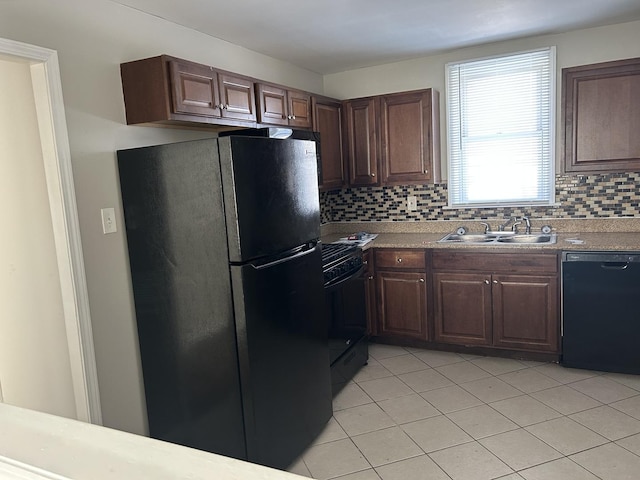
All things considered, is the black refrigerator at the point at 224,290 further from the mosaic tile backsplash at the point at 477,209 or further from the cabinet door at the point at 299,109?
the mosaic tile backsplash at the point at 477,209

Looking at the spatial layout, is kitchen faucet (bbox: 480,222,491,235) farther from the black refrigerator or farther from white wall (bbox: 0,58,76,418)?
white wall (bbox: 0,58,76,418)

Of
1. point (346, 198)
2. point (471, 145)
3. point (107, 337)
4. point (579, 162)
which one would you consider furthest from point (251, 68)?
point (579, 162)

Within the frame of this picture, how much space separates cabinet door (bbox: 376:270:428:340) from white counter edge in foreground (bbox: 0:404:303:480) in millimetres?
3081

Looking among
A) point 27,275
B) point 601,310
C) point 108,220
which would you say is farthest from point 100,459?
point 601,310

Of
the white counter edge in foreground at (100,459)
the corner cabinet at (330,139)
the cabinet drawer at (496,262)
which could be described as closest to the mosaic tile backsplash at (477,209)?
the corner cabinet at (330,139)

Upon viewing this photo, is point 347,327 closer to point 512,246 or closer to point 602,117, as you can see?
point 512,246

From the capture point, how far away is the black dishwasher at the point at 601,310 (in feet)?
10.1

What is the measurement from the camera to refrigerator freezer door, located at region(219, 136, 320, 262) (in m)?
2.01

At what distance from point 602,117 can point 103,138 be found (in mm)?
3153

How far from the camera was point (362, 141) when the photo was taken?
405 centimetres

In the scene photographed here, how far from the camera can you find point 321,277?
266cm

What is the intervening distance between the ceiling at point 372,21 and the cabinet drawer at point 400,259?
5.00 feet

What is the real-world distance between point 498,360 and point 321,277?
5.66 ft

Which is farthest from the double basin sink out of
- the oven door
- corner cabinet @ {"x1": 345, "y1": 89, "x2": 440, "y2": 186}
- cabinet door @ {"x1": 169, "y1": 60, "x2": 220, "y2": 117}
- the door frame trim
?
the door frame trim
